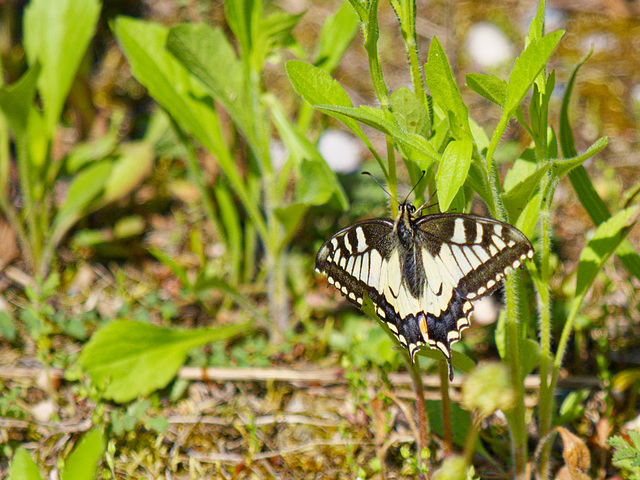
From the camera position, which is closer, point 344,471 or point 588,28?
point 344,471

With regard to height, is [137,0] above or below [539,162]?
above

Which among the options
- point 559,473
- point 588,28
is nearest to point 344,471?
point 559,473

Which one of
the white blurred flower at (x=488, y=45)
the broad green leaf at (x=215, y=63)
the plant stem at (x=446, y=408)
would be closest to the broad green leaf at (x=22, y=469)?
the plant stem at (x=446, y=408)

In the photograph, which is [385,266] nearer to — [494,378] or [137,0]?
[494,378]

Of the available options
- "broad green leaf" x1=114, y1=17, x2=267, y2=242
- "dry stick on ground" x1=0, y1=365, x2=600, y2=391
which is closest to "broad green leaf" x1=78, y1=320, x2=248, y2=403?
"dry stick on ground" x1=0, y1=365, x2=600, y2=391

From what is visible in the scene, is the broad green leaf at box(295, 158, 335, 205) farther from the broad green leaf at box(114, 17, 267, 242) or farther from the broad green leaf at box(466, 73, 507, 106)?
the broad green leaf at box(466, 73, 507, 106)

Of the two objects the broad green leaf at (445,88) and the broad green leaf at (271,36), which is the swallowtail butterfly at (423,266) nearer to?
the broad green leaf at (445,88)

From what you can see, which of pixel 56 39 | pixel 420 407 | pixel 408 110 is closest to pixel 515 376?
pixel 420 407

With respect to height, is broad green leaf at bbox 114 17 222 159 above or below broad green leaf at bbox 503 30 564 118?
above
